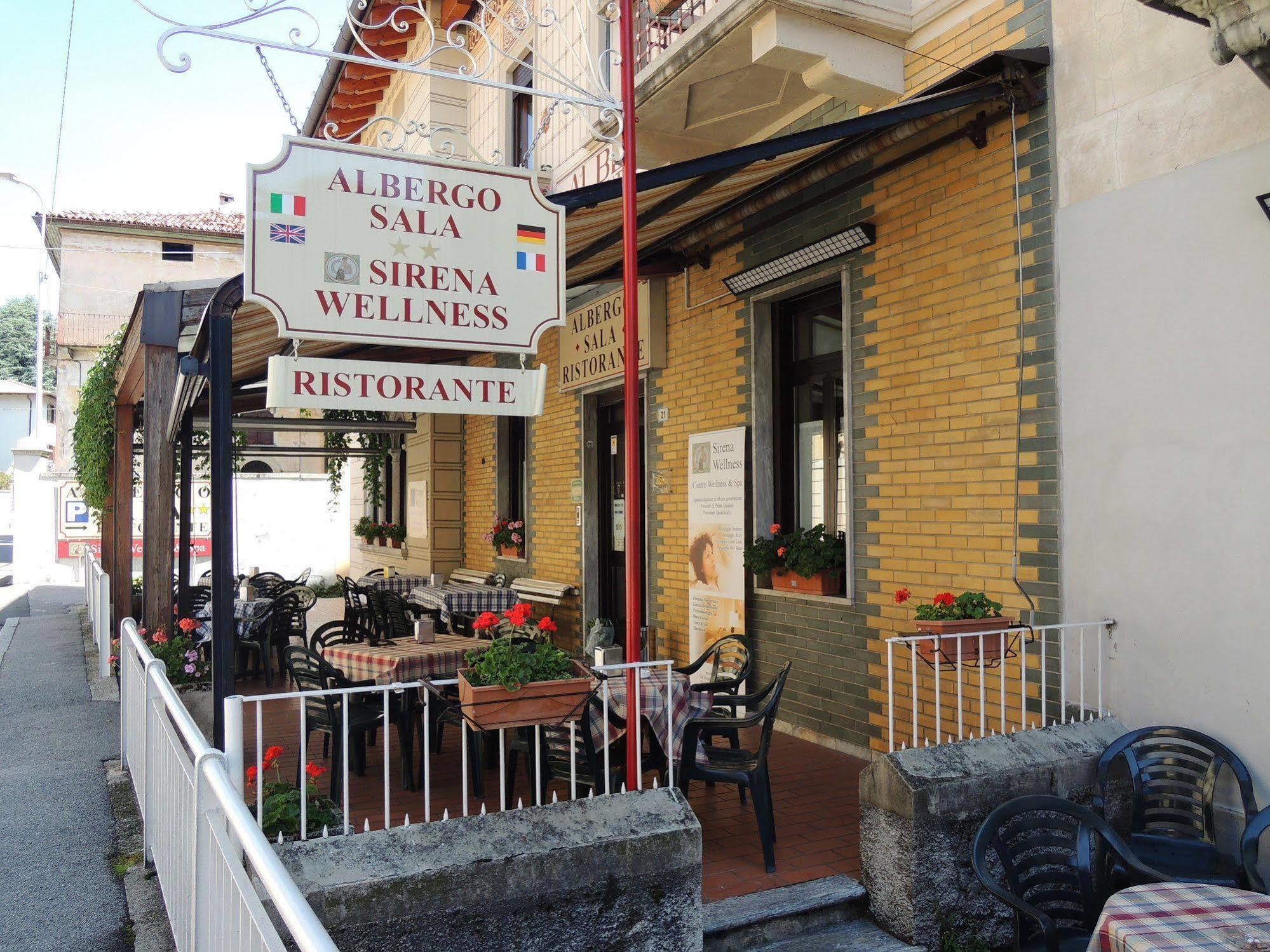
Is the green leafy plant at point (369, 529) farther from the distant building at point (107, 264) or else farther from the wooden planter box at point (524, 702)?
the wooden planter box at point (524, 702)

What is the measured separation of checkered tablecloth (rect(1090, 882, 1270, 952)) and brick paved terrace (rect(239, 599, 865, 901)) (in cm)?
151

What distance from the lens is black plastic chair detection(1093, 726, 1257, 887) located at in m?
3.86

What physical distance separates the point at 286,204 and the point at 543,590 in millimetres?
7271

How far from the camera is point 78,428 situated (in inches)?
413

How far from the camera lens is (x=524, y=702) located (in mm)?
3539

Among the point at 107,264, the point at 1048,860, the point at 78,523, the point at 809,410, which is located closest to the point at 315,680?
the point at 809,410

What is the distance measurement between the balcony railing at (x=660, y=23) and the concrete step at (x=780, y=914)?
5159 mm

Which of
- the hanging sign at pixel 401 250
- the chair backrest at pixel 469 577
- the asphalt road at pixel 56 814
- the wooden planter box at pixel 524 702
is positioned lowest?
the asphalt road at pixel 56 814

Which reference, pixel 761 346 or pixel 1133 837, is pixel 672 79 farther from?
pixel 1133 837

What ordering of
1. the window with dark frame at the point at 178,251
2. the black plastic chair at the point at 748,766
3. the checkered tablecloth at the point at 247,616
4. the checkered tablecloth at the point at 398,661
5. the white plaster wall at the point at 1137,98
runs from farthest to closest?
the window with dark frame at the point at 178,251 < the checkered tablecloth at the point at 247,616 < the checkered tablecloth at the point at 398,661 < the black plastic chair at the point at 748,766 < the white plaster wall at the point at 1137,98

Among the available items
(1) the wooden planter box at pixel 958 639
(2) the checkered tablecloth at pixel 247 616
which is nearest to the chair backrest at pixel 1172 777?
(1) the wooden planter box at pixel 958 639

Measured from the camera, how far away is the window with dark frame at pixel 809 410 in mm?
6703

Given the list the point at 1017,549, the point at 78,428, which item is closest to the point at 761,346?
the point at 1017,549

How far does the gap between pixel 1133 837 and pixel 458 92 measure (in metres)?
12.5
